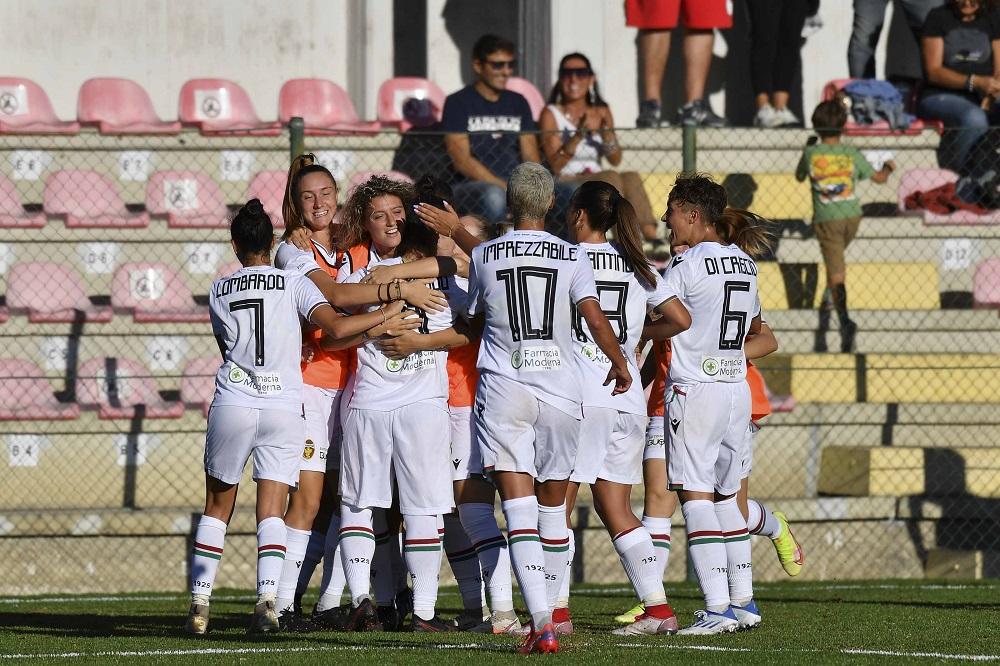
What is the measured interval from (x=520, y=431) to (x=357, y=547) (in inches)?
41.0

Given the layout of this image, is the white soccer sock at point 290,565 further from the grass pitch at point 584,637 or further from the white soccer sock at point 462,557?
the white soccer sock at point 462,557

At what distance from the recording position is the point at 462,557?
25.1ft

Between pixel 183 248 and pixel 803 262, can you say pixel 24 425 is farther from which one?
pixel 803 262

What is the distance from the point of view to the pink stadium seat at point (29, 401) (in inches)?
427

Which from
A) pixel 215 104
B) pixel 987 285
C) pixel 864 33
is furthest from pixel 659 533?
pixel 864 33

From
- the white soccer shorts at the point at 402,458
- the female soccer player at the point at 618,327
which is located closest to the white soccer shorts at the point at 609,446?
the female soccer player at the point at 618,327

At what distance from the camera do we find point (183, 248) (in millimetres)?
12016

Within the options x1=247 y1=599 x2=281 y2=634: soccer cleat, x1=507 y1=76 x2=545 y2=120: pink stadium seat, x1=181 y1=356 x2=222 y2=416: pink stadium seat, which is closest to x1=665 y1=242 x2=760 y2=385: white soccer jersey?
x1=247 y1=599 x2=281 y2=634: soccer cleat

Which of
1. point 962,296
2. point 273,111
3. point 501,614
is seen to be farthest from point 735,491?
point 273,111

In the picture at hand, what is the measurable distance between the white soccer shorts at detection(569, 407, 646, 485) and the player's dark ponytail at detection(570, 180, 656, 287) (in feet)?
2.01

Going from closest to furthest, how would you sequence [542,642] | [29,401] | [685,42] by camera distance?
[542,642] < [29,401] < [685,42]

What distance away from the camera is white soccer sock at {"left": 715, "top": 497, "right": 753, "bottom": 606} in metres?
7.47

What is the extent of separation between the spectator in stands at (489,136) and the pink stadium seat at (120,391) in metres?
2.44

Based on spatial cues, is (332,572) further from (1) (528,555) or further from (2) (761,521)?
(2) (761,521)
